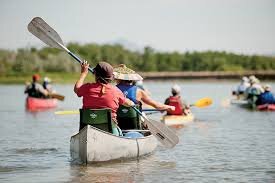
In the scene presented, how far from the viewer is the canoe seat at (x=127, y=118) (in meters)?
12.6

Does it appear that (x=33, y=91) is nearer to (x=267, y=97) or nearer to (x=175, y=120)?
(x=267, y=97)

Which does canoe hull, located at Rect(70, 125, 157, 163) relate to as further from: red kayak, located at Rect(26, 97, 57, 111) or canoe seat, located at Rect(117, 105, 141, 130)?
red kayak, located at Rect(26, 97, 57, 111)

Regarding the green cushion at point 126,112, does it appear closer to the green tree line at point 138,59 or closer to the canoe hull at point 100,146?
the canoe hull at point 100,146

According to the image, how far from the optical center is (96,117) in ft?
36.4

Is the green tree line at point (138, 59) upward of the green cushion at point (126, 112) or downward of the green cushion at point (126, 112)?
upward

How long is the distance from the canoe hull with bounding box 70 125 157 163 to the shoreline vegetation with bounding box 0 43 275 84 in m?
59.6

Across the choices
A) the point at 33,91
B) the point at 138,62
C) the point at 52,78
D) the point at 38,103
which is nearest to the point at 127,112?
the point at 38,103

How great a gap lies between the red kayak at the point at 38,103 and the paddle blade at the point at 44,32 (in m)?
15.3

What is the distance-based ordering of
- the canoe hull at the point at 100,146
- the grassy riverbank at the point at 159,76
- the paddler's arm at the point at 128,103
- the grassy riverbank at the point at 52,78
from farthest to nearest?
the grassy riverbank at the point at 52,78 → the grassy riverbank at the point at 159,76 → the paddler's arm at the point at 128,103 → the canoe hull at the point at 100,146

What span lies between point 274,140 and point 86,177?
21.4 feet

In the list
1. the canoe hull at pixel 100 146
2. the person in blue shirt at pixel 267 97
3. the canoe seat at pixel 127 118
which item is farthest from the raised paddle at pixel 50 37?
the person in blue shirt at pixel 267 97

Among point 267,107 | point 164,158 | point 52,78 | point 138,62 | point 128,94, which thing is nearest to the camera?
point 128,94

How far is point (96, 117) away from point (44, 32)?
7.86 feet

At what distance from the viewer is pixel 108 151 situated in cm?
1150
